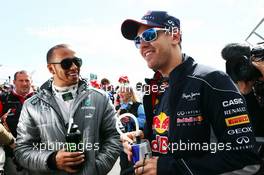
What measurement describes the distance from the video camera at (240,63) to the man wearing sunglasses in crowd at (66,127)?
1.16 meters

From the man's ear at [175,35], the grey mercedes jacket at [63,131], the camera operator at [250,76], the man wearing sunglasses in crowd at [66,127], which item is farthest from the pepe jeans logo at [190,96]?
the grey mercedes jacket at [63,131]

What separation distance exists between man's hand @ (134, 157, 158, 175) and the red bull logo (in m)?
0.23

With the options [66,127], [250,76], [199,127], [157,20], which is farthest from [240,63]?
[66,127]

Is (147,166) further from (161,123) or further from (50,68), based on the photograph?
(50,68)

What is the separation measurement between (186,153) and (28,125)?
169 centimetres

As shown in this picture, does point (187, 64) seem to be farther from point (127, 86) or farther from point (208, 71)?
point (127, 86)

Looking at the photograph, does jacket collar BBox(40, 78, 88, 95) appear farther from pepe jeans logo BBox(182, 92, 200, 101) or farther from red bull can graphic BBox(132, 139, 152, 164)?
pepe jeans logo BBox(182, 92, 200, 101)

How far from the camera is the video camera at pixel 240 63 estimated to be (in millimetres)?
2691

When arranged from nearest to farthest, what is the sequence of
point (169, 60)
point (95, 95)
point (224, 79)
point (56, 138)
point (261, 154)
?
1. point (224, 79)
2. point (169, 60)
3. point (261, 154)
4. point (56, 138)
5. point (95, 95)

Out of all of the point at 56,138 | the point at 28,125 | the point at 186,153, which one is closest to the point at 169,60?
the point at 186,153

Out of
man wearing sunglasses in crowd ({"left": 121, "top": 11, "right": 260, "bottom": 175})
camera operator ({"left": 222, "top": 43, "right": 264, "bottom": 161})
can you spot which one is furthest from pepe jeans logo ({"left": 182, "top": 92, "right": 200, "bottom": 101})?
camera operator ({"left": 222, "top": 43, "right": 264, "bottom": 161})

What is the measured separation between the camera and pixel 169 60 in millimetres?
2043

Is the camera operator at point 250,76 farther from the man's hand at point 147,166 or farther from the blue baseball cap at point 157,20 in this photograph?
the man's hand at point 147,166

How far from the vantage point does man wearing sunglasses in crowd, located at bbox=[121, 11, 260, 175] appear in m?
1.61
